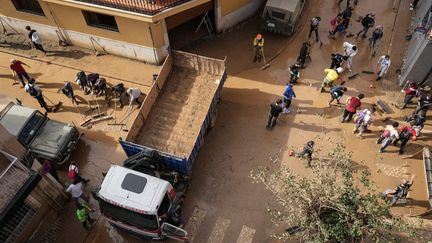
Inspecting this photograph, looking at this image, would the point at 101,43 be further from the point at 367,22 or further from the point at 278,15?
the point at 367,22

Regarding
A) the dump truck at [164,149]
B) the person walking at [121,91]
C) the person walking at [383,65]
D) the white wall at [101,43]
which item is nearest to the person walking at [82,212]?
the dump truck at [164,149]

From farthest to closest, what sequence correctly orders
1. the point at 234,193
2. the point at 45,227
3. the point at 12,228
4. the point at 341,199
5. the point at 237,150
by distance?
the point at 237,150, the point at 234,193, the point at 45,227, the point at 12,228, the point at 341,199

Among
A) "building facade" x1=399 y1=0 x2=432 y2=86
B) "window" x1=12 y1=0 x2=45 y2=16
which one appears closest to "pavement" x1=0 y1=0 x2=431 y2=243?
"building facade" x1=399 y1=0 x2=432 y2=86

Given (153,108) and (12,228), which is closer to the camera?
(12,228)

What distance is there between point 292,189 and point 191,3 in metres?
10.1

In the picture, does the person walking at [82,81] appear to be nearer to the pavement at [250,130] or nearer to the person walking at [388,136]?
the pavement at [250,130]

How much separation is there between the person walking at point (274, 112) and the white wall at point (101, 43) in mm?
6826

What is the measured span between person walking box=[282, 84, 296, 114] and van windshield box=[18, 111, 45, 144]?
35.3 ft

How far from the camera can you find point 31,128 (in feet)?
46.8

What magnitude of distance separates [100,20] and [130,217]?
1121 centimetres

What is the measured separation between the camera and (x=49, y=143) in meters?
14.2

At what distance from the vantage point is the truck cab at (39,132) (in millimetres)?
13930

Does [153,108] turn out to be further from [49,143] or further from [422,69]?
[422,69]

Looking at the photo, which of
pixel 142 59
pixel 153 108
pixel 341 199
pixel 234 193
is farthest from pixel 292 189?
pixel 142 59
